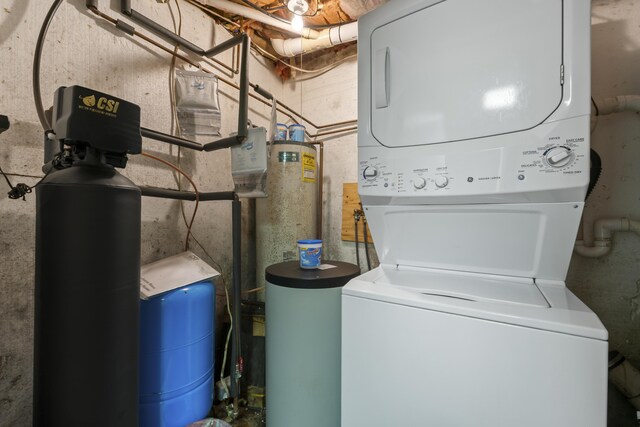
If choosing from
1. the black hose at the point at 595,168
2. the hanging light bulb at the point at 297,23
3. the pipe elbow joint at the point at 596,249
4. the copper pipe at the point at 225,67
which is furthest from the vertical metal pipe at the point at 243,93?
the pipe elbow joint at the point at 596,249

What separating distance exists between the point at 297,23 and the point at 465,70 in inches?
44.9

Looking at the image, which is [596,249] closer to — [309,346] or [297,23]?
[309,346]

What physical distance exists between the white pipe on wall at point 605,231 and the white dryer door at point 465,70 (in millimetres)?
812

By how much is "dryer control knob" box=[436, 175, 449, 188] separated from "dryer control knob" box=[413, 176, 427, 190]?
42mm

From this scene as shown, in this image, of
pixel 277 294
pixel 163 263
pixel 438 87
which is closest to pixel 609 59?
pixel 438 87

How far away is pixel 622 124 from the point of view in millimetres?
1222

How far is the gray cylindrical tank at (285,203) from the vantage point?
1.58 m

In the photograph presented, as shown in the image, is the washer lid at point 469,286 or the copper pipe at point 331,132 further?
the copper pipe at point 331,132

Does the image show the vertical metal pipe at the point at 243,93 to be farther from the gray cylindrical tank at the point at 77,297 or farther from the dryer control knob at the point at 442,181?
the dryer control knob at the point at 442,181

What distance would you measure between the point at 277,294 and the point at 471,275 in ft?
2.43

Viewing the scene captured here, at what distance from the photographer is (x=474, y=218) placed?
3.03 feet

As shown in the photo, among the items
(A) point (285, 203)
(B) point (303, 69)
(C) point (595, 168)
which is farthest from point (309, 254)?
(B) point (303, 69)

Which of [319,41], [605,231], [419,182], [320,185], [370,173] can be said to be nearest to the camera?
[419,182]

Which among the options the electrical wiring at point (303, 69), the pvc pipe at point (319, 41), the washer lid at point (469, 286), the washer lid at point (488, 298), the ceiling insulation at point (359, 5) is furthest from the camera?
the electrical wiring at point (303, 69)
